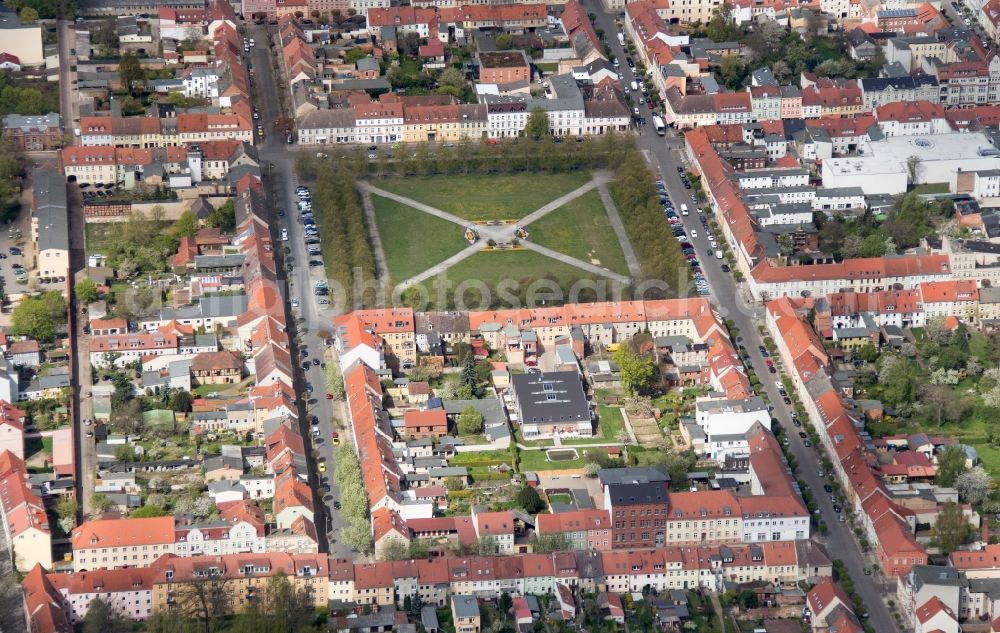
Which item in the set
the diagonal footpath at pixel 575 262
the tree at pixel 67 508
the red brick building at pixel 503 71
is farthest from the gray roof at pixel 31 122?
the tree at pixel 67 508

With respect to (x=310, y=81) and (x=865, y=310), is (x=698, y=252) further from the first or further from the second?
(x=310, y=81)

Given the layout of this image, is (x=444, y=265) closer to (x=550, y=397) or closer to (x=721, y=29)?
(x=550, y=397)

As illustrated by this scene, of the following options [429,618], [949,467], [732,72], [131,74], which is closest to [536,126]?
[732,72]

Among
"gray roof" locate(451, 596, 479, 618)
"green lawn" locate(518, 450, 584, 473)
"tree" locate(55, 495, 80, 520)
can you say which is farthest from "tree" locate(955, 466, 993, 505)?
"tree" locate(55, 495, 80, 520)

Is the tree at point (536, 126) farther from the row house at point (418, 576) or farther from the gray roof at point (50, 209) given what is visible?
the row house at point (418, 576)

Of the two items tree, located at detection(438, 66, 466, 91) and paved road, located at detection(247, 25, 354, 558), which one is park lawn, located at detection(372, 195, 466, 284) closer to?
paved road, located at detection(247, 25, 354, 558)

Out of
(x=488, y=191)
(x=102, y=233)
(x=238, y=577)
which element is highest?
(x=488, y=191)
